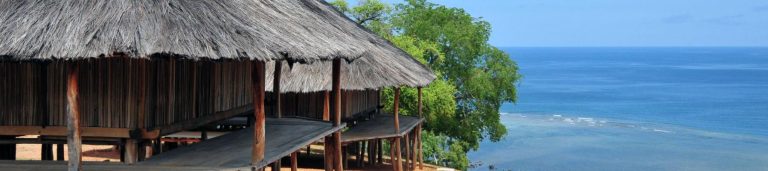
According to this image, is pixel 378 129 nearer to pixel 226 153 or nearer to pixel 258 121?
pixel 226 153

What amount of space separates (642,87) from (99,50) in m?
94.3

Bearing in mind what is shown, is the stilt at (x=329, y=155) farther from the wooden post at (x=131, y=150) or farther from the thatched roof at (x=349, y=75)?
the wooden post at (x=131, y=150)

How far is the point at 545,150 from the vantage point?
52.3 meters

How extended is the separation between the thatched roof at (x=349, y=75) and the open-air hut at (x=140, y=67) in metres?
5.39

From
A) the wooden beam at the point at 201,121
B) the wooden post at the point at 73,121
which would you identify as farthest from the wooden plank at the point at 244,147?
the wooden post at the point at 73,121

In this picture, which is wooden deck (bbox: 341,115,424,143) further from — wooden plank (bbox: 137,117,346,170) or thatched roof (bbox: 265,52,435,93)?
wooden plank (bbox: 137,117,346,170)

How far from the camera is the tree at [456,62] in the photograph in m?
34.0

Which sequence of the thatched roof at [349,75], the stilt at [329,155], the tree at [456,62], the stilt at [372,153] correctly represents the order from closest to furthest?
the stilt at [329,155], the thatched roof at [349,75], the stilt at [372,153], the tree at [456,62]

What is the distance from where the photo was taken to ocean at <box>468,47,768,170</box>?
48.1m

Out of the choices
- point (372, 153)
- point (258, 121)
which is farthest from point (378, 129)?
point (258, 121)

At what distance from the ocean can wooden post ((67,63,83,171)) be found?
118 feet

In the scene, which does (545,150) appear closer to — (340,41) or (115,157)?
(115,157)

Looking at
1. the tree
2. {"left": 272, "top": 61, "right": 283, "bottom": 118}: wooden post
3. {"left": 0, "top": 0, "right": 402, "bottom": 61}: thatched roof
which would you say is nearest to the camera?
{"left": 0, "top": 0, "right": 402, "bottom": 61}: thatched roof

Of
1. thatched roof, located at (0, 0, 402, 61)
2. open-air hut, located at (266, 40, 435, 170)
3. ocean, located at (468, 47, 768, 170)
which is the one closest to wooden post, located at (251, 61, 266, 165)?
thatched roof, located at (0, 0, 402, 61)
